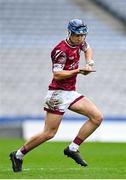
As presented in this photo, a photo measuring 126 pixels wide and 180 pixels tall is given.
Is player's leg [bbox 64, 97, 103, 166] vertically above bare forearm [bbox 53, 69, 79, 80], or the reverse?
bare forearm [bbox 53, 69, 79, 80]

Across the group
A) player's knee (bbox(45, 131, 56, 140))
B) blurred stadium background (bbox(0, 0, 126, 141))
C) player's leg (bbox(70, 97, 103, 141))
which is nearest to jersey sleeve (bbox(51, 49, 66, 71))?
player's leg (bbox(70, 97, 103, 141))

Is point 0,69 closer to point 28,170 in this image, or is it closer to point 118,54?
point 118,54

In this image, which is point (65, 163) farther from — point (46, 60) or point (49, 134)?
point (46, 60)

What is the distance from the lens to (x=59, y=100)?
10734 mm

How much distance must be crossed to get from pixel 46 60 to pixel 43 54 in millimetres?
202

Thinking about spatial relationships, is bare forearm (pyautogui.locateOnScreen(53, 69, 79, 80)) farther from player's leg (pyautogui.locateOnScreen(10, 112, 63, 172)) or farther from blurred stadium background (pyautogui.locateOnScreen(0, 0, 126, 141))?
blurred stadium background (pyautogui.locateOnScreen(0, 0, 126, 141))

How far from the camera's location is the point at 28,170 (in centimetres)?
1095

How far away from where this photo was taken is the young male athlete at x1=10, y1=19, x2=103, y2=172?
10.5 m

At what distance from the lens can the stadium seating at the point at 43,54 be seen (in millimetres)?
22203

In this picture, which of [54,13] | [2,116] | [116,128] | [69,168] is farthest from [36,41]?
[69,168]

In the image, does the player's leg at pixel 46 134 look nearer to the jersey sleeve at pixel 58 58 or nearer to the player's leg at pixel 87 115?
the player's leg at pixel 87 115

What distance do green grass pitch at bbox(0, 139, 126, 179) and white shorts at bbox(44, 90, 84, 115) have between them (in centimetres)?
82

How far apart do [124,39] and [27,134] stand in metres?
5.30

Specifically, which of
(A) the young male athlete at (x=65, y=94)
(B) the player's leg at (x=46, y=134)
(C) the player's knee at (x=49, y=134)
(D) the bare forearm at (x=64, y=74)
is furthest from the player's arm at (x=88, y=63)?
(C) the player's knee at (x=49, y=134)
